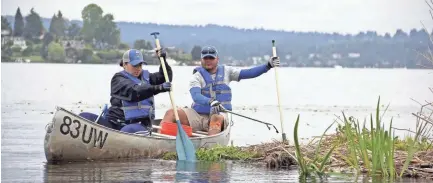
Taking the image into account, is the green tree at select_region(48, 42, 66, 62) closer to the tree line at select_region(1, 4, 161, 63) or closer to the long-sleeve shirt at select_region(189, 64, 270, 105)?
the tree line at select_region(1, 4, 161, 63)

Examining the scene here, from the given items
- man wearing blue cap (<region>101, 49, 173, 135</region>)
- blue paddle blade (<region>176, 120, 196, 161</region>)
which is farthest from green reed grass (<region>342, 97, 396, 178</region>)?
man wearing blue cap (<region>101, 49, 173, 135</region>)

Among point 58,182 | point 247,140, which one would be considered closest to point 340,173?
point 58,182

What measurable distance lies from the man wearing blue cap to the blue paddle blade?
0.61 meters

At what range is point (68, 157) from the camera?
17.1 m

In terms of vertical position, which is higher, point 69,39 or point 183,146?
point 69,39

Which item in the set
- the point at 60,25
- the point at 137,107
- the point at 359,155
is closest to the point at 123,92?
the point at 137,107

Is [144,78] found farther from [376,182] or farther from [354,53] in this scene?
[354,53]

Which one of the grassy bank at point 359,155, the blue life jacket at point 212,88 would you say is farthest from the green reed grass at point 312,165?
the blue life jacket at point 212,88

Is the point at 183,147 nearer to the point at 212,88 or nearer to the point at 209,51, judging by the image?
the point at 212,88

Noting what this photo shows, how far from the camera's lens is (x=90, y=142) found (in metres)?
17.2

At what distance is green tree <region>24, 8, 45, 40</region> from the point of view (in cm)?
13988

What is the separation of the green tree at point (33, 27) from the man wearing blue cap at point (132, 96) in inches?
4832

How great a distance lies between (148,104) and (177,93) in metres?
39.2

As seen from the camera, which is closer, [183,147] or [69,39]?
[183,147]
